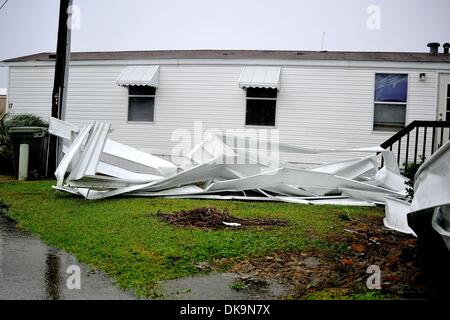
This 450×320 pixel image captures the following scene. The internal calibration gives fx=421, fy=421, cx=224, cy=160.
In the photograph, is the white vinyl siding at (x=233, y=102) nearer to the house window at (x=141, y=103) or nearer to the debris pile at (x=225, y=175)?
the house window at (x=141, y=103)

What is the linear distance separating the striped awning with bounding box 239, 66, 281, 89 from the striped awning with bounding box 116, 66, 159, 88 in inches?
103

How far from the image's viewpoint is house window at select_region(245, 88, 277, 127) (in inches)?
491

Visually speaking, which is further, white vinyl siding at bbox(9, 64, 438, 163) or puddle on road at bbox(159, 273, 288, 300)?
white vinyl siding at bbox(9, 64, 438, 163)

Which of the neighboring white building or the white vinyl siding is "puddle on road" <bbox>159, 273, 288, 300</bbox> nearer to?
the neighboring white building

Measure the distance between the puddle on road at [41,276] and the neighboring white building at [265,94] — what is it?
883 cm

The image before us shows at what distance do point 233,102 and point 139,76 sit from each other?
2905mm

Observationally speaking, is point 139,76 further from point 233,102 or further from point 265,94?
point 265,94

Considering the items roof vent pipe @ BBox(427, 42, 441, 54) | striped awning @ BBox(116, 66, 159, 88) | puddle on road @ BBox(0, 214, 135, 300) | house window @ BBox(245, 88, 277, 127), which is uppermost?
roof vent pipe @ BBox(427, 42, 441, 54)

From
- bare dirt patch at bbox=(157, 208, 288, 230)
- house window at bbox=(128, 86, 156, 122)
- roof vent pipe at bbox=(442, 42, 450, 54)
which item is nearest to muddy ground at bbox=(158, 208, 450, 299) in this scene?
bare dirt patch at bbox=(157, 208, 288, 230)

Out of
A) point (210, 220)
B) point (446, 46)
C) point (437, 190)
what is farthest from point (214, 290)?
point (446, 46)

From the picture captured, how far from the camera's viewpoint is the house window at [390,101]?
38.8 feet

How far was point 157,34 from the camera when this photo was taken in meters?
26.2
